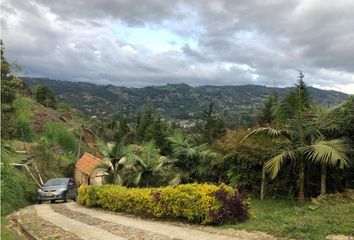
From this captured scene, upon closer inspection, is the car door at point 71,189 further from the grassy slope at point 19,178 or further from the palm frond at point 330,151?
the palm frond at point 330,151

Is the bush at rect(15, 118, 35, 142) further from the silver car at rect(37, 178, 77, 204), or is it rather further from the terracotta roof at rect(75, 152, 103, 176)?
the silver car at rect(37, 178, 77, 204)

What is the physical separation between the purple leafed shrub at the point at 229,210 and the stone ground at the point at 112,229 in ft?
1.21

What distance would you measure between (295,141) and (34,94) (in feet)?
211

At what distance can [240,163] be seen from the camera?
660 inches

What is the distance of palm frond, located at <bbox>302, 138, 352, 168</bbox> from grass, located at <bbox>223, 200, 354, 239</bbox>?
1349mm

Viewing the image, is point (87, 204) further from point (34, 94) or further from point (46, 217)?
point (34, 94)

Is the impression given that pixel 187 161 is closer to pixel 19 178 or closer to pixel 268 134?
pixel 268 134

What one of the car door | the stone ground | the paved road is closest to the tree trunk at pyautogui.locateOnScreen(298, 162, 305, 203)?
the stone ground

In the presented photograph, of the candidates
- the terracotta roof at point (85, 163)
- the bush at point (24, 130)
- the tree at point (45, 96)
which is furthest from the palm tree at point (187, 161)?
the tree at point (45, 96)

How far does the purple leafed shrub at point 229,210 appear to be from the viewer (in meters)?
11.3

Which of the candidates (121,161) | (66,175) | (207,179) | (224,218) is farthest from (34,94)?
(224,218)

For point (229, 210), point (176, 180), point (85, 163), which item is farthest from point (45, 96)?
point (229, 210)

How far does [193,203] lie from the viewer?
39.2 ft

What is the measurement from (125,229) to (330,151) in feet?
20.5
